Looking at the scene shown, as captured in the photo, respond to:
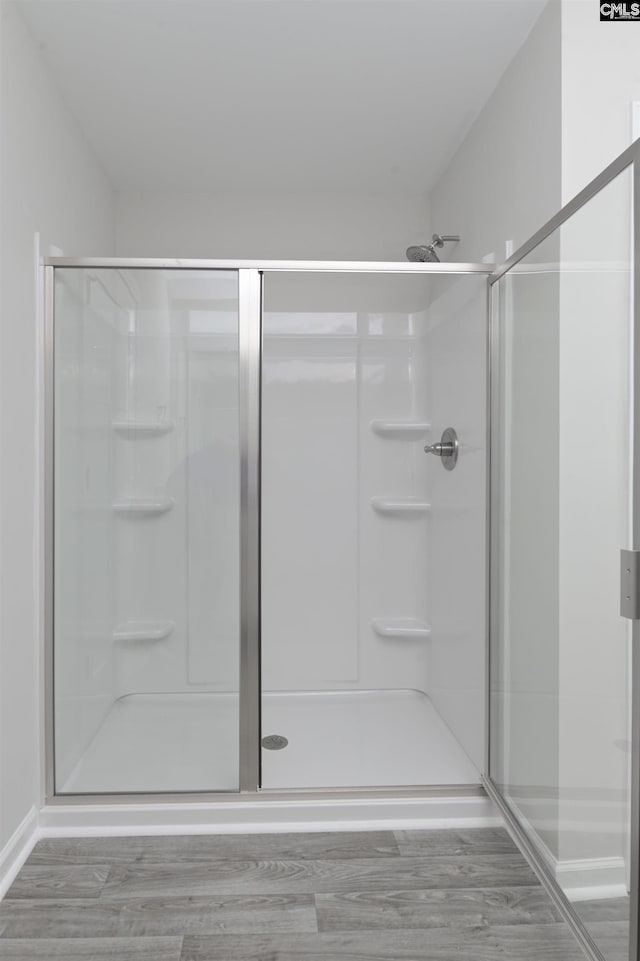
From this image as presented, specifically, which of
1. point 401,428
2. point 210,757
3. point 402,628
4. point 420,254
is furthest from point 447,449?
point 210,757

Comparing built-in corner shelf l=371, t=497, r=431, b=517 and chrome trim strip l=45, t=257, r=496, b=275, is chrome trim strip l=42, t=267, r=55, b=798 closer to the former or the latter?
chrome trim strip l=45, t=257, r=496, b=275

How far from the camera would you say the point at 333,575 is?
3.12 m

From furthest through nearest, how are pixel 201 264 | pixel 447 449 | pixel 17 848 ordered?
1. pixel 447 449
2. pixel 201 264
3. pixel 17 848

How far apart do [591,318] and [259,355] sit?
3.33ft

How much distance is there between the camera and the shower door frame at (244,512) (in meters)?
2.12

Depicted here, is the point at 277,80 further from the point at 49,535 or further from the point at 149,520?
the point at 49,535

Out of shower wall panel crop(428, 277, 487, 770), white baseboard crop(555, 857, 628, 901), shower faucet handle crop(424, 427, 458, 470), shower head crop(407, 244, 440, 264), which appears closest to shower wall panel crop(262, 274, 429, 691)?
shower wall panel crop(428, 277, 487, 770)

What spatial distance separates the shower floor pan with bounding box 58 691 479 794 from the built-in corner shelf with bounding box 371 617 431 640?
56 cm

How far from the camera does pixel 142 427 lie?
7.07 ft

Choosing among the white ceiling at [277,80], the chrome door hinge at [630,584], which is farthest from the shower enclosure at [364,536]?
the white ceiling at [277,80]

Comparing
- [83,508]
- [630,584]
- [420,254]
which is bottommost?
[630,584]

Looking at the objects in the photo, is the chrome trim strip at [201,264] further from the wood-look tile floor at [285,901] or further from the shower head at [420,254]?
the wood-look tile floor at [285,901]

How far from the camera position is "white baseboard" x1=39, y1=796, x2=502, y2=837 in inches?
83.3

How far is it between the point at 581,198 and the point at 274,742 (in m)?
2.05
